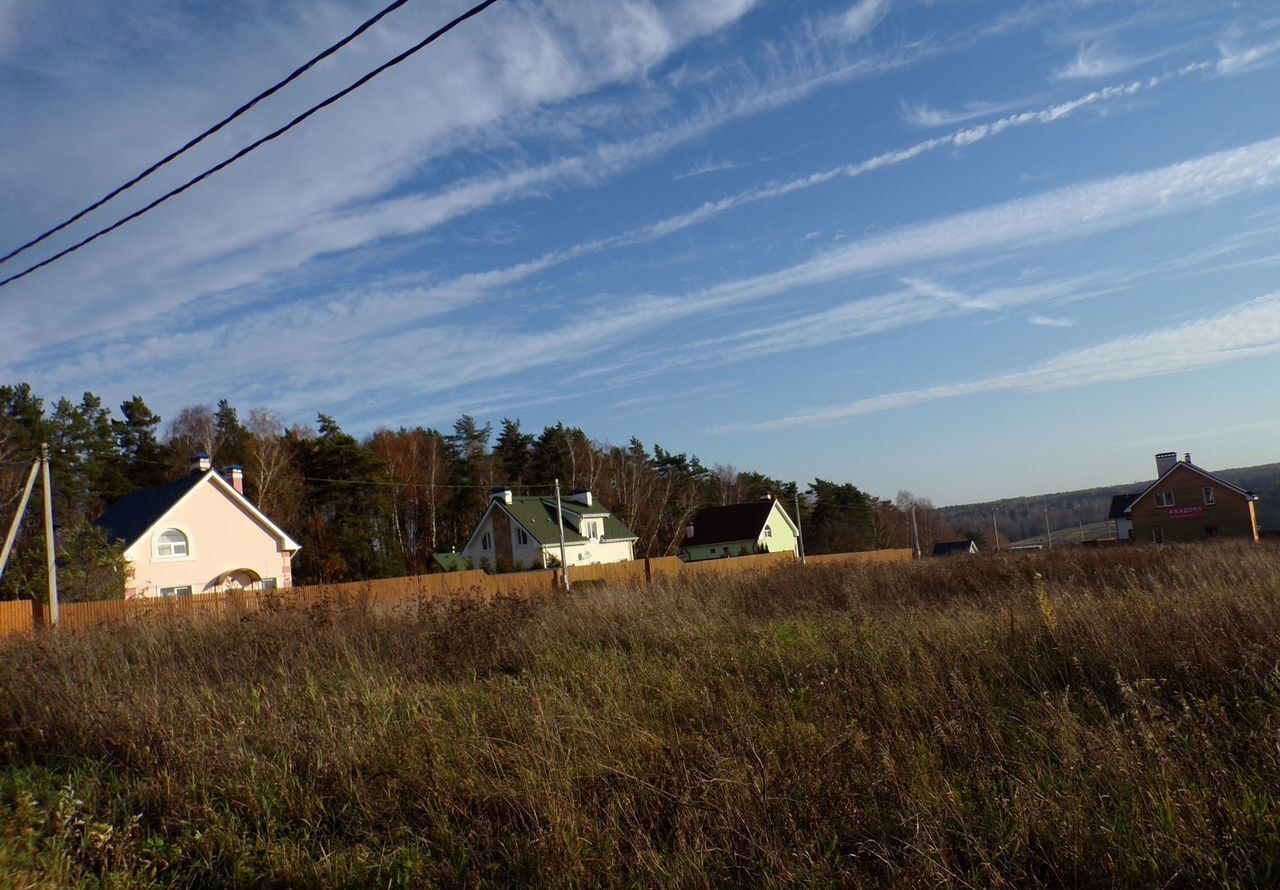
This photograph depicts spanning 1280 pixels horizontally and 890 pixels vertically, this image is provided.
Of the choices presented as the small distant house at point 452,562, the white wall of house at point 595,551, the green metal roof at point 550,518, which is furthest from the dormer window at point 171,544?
the white wall of house at point 595,551

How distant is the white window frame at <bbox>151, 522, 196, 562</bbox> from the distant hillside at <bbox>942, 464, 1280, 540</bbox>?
164 ft

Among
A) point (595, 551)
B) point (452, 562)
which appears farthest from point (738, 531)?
point (452, 562)

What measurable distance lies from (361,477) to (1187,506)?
4568cm

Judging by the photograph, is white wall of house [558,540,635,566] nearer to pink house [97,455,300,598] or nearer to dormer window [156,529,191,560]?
pink house [97,455,300,598]

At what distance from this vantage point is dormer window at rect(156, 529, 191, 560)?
99.6 ft

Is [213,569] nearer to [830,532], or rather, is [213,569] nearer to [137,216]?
[137,216]


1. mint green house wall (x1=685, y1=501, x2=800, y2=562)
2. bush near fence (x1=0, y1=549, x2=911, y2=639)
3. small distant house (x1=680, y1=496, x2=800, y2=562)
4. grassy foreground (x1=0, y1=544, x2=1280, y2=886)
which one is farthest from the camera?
small distant house (x1=680, y1=496, x2=800, y2=562)

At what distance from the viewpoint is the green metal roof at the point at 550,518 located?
4638 cm

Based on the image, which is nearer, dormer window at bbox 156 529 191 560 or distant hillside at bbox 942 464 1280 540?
dormer window at bbox 156 529 191 560

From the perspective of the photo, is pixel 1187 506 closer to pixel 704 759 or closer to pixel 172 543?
pixel 172 543

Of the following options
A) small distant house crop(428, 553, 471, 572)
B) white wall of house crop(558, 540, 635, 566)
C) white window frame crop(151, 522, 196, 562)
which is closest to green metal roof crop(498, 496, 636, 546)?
white wall of house crop(558, 540, 635, 566)

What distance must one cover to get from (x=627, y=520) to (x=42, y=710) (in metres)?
51.4

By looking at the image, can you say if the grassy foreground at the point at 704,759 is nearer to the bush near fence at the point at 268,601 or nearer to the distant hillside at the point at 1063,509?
the bush near fence at the point at 268,601

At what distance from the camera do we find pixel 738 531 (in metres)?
57.7
